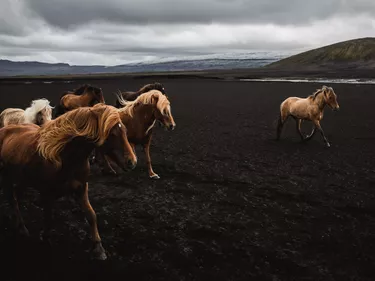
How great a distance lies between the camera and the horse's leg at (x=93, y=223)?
5.64 m

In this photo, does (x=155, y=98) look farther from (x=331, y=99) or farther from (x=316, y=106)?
(x=331, y=99)

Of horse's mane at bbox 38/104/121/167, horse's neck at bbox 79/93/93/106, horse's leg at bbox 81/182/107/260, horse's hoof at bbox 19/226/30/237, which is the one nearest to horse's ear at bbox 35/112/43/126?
horse's neck at bbox 79/93/93/106

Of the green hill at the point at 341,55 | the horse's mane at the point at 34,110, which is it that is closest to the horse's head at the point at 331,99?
the horse's mane at the point at 34,110

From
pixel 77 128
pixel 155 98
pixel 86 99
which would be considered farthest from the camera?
pixel 86 99

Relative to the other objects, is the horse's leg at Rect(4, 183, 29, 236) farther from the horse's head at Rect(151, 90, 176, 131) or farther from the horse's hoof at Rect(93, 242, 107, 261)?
the horse's head at Rect(151, 90, 176, 131)

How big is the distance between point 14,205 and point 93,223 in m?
1.99

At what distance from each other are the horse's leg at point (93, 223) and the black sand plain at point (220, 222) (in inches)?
7.1

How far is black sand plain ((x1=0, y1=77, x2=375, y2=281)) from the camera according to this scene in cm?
578

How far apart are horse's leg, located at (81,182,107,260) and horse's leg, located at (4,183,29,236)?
1.75m

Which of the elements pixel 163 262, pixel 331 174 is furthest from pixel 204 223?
pixel 331 174

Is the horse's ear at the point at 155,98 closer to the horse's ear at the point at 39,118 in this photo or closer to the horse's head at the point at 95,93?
the horse's ear at the point at 39,118

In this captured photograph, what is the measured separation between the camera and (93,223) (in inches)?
227

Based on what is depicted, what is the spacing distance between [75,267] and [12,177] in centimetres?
192

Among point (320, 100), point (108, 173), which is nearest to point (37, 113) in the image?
point (108, 173)
